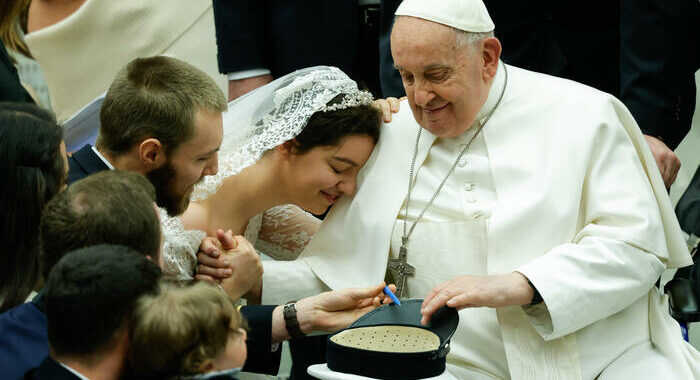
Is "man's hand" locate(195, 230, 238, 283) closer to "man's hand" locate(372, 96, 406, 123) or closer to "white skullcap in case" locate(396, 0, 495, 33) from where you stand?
"man's hand" locate(372, 96, 406, 123)

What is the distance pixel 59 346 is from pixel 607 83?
3.15 meters

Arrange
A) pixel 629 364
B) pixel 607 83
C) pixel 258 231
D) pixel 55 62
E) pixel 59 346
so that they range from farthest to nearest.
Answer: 1. pixel 55 62
2. pixel 607 83
3. pixel 258 231
4. pixel 629 364
5. pixel 59 346

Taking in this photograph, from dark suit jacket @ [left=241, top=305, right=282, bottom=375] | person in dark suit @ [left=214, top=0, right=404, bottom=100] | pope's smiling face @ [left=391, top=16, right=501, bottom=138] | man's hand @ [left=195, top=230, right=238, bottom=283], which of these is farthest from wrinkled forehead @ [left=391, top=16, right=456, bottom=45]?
person in dark suit @ [left=214, top=0, right=404, bottom=100]

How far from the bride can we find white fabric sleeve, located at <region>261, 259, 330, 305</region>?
26cm

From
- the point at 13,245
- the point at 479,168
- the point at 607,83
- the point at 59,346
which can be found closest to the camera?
the point at 59,346

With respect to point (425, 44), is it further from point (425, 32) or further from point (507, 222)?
point (507, 222)

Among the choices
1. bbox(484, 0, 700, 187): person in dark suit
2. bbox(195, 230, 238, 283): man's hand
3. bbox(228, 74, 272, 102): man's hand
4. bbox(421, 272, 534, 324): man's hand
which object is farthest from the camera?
bbox(228, 74, 272, 102): man's hand

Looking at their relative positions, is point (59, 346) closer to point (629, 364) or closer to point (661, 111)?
point (629, 364)

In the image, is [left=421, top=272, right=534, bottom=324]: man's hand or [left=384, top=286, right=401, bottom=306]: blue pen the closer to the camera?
[left=421, top=272, right=534, bottom=324]: man's hand

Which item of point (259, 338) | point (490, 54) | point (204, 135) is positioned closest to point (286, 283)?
point (259, 338)

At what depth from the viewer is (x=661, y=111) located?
14.6 feet

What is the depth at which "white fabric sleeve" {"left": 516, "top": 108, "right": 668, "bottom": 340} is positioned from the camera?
11.3 ft

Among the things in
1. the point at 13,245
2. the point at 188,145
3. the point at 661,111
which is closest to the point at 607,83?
the point at 661,111

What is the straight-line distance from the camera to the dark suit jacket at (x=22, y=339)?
2662 millimetres
